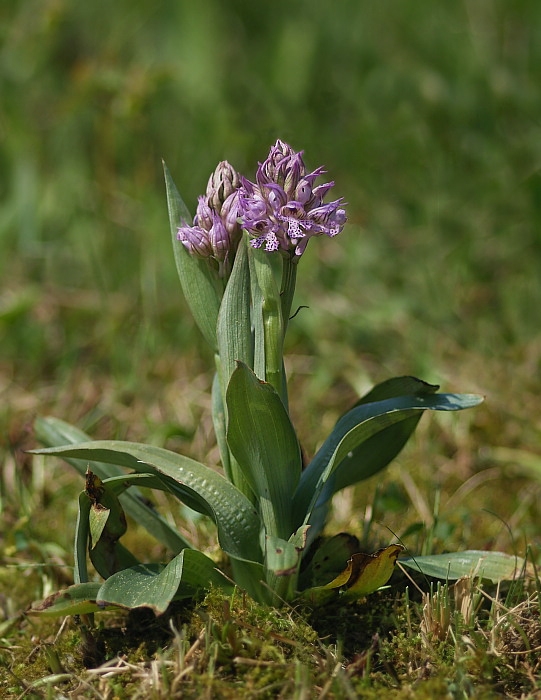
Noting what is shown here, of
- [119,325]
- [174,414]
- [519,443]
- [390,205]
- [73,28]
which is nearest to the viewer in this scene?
[519,443]

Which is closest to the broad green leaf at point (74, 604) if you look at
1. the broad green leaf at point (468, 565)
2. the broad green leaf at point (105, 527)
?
the broad green leaf at point (105, 527)

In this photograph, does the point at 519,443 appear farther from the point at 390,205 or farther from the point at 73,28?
the point at 73,28

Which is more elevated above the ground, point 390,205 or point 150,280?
point 390,205

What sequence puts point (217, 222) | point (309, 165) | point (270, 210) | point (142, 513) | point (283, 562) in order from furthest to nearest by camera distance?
point (309, 165)
point (142, 513)
point (217, 222)
point (270, 210)
point (283, 562)

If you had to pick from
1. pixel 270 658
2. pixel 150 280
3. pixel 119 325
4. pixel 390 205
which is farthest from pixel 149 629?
pixel 390 205

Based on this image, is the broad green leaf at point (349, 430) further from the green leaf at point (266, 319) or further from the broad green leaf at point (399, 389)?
the green leaf at point (266, 319)

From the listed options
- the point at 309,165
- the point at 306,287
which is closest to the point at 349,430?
the point at 306,287

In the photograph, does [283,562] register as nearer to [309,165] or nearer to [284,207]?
[284,207]
